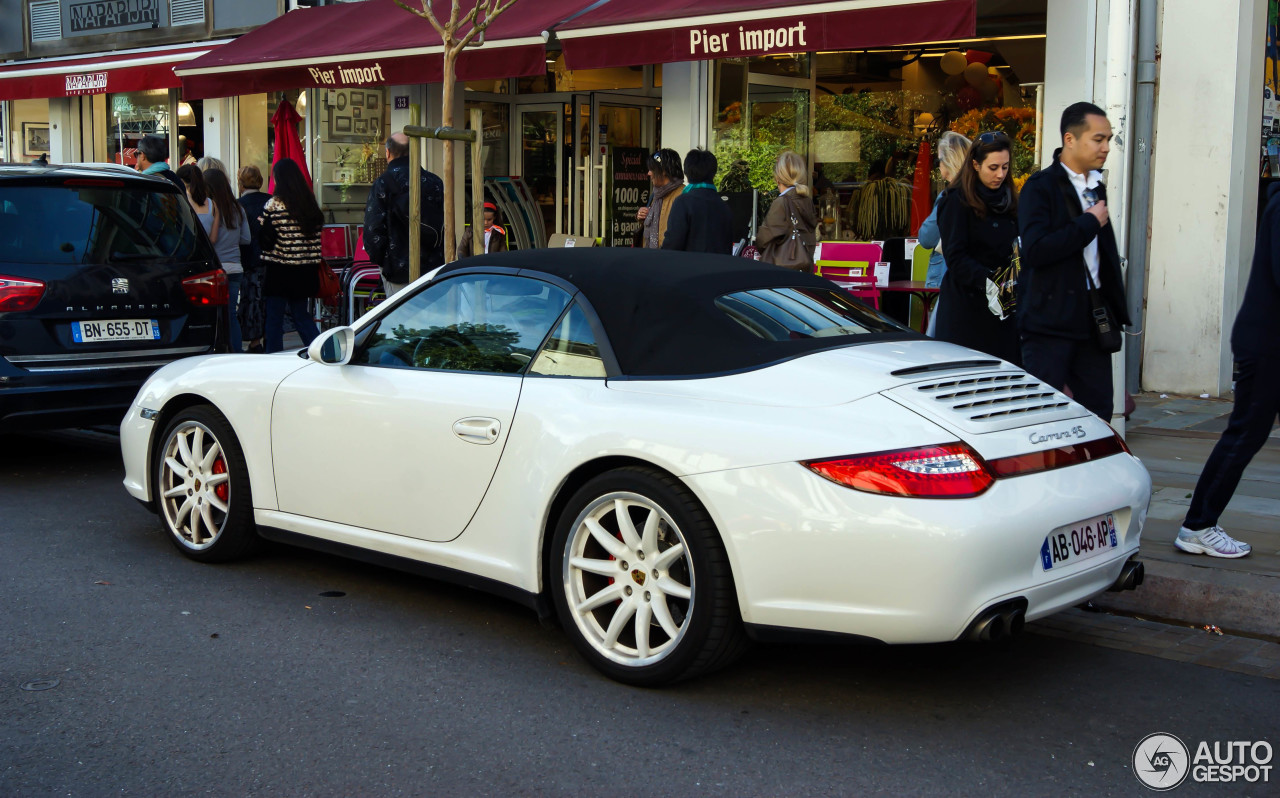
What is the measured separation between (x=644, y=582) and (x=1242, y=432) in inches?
104

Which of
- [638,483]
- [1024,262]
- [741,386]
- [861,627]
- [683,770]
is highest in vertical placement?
[1024,262]

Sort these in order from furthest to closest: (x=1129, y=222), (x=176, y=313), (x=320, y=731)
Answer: (x=1129, y=222)
(x=176, y=313)
(x=320, y=731)

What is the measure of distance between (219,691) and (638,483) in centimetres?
149

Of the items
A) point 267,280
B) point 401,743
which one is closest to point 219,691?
point 401,743

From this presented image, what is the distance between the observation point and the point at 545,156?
1645 centimetres

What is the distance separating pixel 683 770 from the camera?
359 centimetres

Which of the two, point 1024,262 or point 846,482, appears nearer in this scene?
point 846,482

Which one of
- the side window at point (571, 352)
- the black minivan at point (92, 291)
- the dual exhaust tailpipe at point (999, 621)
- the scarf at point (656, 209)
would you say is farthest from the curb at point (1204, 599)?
the black minivan at point (92, 291)

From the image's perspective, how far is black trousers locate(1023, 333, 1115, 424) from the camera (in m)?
5.53

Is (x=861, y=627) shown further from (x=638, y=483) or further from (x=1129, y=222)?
(x=1129, y=222)

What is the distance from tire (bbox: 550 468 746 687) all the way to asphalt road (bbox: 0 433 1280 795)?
0.45 feet

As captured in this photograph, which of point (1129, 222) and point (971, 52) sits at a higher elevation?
point (971, 52)

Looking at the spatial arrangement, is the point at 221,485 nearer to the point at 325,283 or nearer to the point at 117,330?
the point at 117,330

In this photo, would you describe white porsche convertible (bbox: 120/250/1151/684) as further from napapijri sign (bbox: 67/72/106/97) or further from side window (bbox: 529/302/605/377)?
napapijri sign (bbox: 67/72/106/97)
